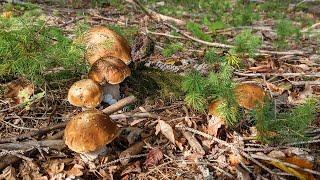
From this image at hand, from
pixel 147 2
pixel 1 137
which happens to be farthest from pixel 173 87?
pixel 147 2

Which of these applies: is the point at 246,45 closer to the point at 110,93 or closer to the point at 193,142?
the point at 110,93

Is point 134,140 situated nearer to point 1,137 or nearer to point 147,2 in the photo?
point 1,137

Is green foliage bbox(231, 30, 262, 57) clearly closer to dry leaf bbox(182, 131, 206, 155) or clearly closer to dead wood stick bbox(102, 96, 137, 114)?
dead wood stick bbox(102, 96, 137, 114)

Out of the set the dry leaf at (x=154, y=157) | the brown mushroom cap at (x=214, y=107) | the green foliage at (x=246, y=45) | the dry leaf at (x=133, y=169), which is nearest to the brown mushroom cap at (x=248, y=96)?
the brown mushroom cap at (x=214, y=107)

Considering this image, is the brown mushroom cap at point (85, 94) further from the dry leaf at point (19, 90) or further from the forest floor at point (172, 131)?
the dry leaf at point (19, 90)

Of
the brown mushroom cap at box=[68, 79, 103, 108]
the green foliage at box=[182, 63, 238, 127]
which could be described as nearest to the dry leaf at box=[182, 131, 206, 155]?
the green foliage at box=[182, 63, 238, 127]

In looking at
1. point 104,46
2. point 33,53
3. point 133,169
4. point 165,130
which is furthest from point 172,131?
point 33,53

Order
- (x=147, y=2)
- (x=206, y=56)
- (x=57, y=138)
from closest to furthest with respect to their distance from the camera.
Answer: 1. (x=57, y=138)
2. (x=206, y=56)
3. (x=147, y=2)
